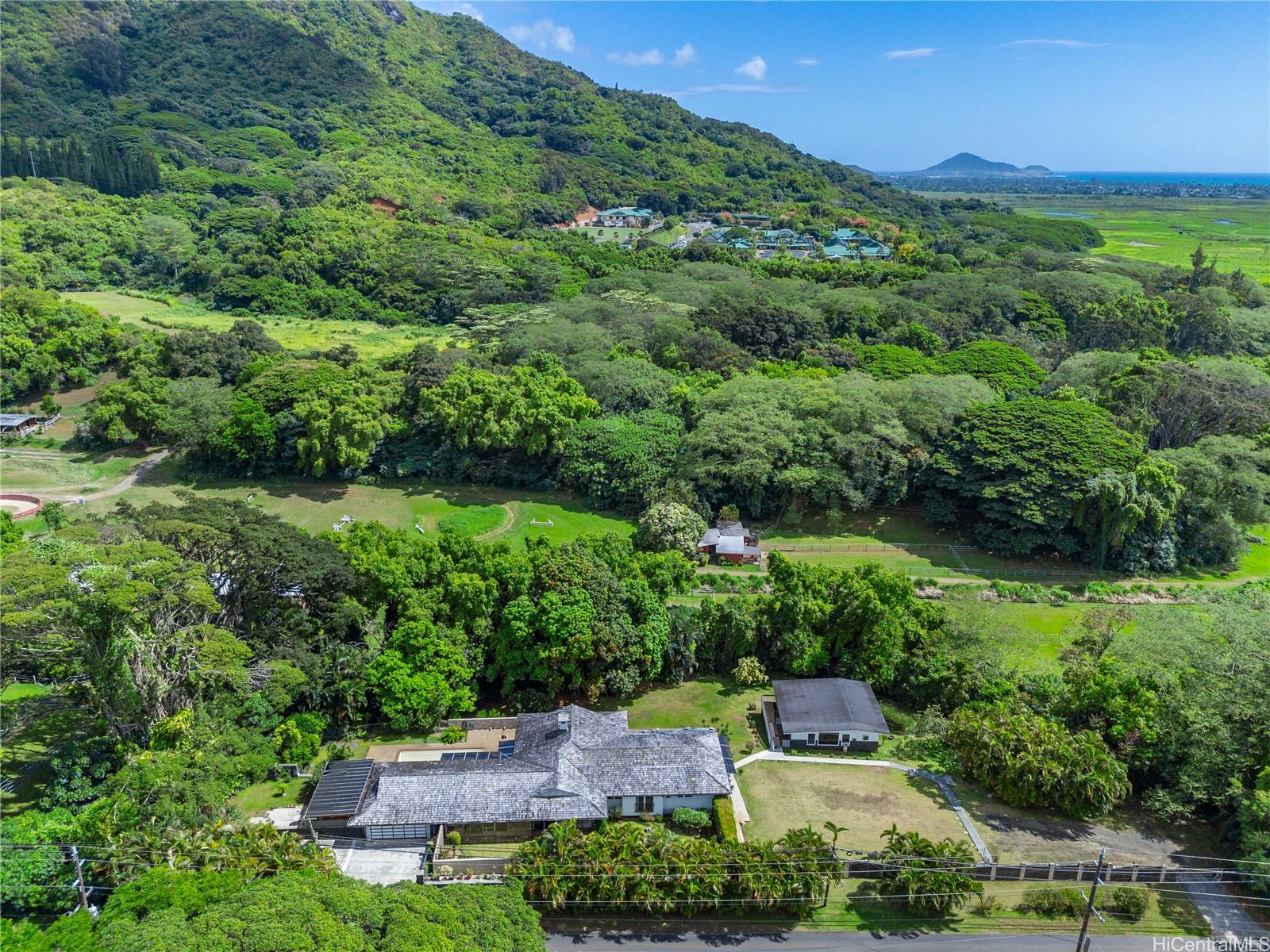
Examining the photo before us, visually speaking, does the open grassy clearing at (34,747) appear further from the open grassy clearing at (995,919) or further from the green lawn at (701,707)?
the open grassy clearing at (995,919)

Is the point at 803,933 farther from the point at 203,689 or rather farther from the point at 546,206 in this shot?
the point at 546,206

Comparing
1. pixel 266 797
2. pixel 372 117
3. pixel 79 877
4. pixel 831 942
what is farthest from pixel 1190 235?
pixel 79 877

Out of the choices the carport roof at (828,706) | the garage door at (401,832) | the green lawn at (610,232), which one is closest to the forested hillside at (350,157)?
the green lawn at (610,232)

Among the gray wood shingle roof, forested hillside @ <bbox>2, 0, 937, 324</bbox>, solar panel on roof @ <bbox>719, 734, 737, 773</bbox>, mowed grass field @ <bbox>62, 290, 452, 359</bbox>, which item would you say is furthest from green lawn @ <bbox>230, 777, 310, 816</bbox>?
forested hillside @ <bbox>2, 0, 937, 324</bbox>

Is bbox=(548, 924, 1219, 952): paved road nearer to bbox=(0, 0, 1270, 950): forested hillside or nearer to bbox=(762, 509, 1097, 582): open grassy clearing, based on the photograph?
bbox=(0, 0, 1270, 950): forested hillside

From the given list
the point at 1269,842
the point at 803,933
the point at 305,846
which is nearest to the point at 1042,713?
the point at 1269,842
